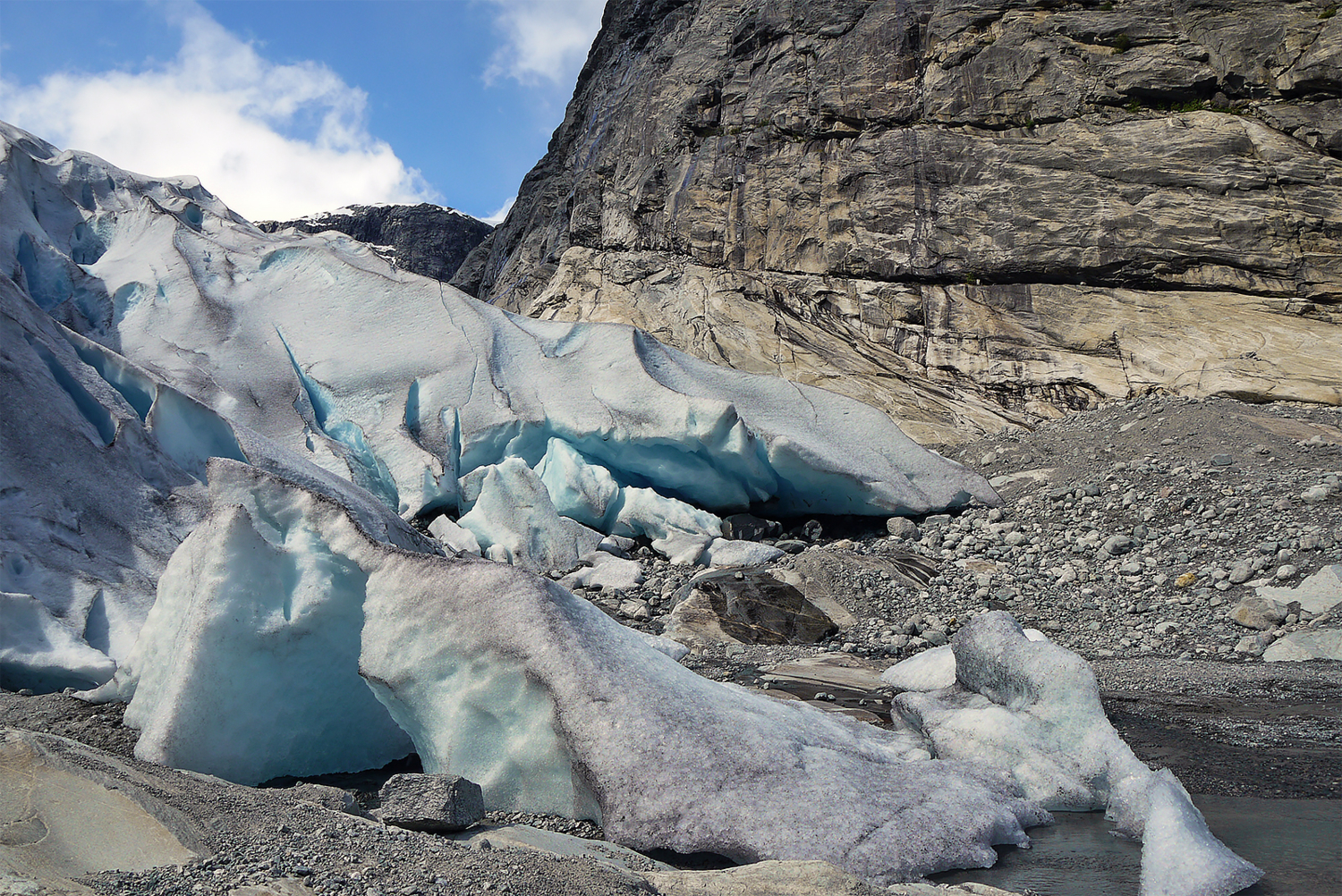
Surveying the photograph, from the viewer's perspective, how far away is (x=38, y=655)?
14.3ft

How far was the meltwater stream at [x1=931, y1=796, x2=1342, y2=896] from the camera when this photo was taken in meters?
2.67

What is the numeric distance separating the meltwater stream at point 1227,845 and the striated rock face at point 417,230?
1394 inches

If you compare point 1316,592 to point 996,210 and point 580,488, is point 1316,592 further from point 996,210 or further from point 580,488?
point 996,210

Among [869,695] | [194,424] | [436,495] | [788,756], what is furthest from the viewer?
[436,495]

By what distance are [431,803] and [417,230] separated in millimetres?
37229

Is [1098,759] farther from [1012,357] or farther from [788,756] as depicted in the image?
[1012,357]

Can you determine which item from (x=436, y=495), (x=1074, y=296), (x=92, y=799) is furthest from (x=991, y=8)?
(x=92, y=799)

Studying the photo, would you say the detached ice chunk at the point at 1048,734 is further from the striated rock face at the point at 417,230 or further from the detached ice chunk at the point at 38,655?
the striated rock face at the point at 417,230

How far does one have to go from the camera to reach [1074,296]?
13844 mm

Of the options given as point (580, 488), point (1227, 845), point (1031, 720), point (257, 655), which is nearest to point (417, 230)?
point (580, 488)

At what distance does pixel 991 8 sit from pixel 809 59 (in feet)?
11.0

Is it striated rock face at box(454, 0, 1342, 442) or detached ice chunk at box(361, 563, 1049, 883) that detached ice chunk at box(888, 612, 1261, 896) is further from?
striated rock face at box(454, 0, 1342, 442)

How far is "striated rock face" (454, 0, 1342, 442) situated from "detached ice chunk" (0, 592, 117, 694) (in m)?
10.7

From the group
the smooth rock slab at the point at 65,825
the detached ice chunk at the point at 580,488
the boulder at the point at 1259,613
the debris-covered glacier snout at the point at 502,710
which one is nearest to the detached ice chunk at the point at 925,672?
the debris-covered glacier snout at the point at 502,710
